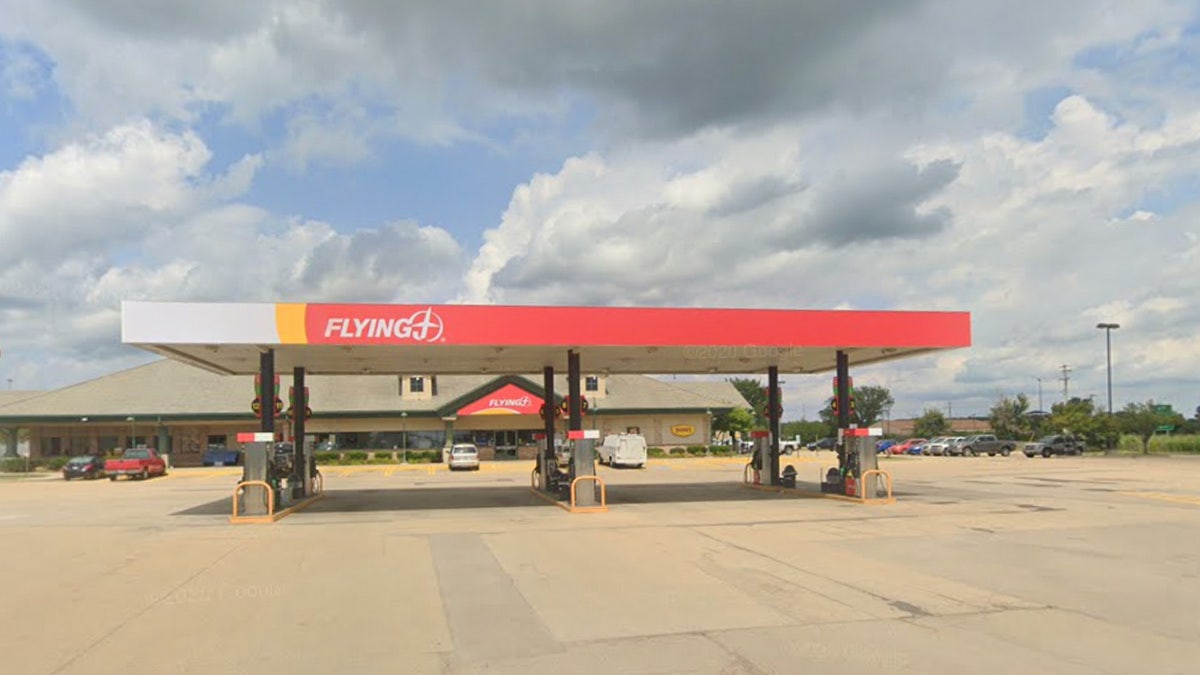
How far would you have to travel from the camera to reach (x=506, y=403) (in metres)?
53.4

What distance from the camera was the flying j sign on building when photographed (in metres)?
53.2

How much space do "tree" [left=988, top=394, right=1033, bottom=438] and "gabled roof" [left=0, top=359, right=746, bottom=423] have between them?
144 ft

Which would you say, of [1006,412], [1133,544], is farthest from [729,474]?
[1006,412]

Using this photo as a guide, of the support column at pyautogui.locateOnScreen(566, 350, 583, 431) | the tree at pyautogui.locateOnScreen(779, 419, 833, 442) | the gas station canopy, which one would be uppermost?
the gas station canopy

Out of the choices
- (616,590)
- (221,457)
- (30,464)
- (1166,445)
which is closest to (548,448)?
(616,590)

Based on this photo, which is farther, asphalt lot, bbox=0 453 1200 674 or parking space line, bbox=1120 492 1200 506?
parking space line, bbox=1120 492 1200 506

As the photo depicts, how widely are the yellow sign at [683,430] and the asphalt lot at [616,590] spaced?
37.0 m

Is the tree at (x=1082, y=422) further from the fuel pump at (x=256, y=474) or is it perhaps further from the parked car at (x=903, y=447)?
the fuel pump at (x=256, y=474)

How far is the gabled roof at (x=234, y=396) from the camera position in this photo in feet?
170

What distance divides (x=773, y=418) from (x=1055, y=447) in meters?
39.0

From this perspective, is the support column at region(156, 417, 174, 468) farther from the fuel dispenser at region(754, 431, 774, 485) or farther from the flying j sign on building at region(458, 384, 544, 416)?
the fuel dispenser at region(754, 431, 774, 485)

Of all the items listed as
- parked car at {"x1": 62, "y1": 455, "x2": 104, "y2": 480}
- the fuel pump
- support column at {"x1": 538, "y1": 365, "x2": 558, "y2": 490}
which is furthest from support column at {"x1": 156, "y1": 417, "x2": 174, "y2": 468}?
the fuel pump

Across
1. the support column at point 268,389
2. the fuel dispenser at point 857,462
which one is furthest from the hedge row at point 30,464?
the fuel dispenser at point 857,462

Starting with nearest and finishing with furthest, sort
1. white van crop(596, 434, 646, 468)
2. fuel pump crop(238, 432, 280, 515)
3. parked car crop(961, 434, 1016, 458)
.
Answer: fuel pump crop(238, 432, 280, 515)
white van crop(596, 434, 646, 468)
parked car crop(961, 434, 1016, 458)
